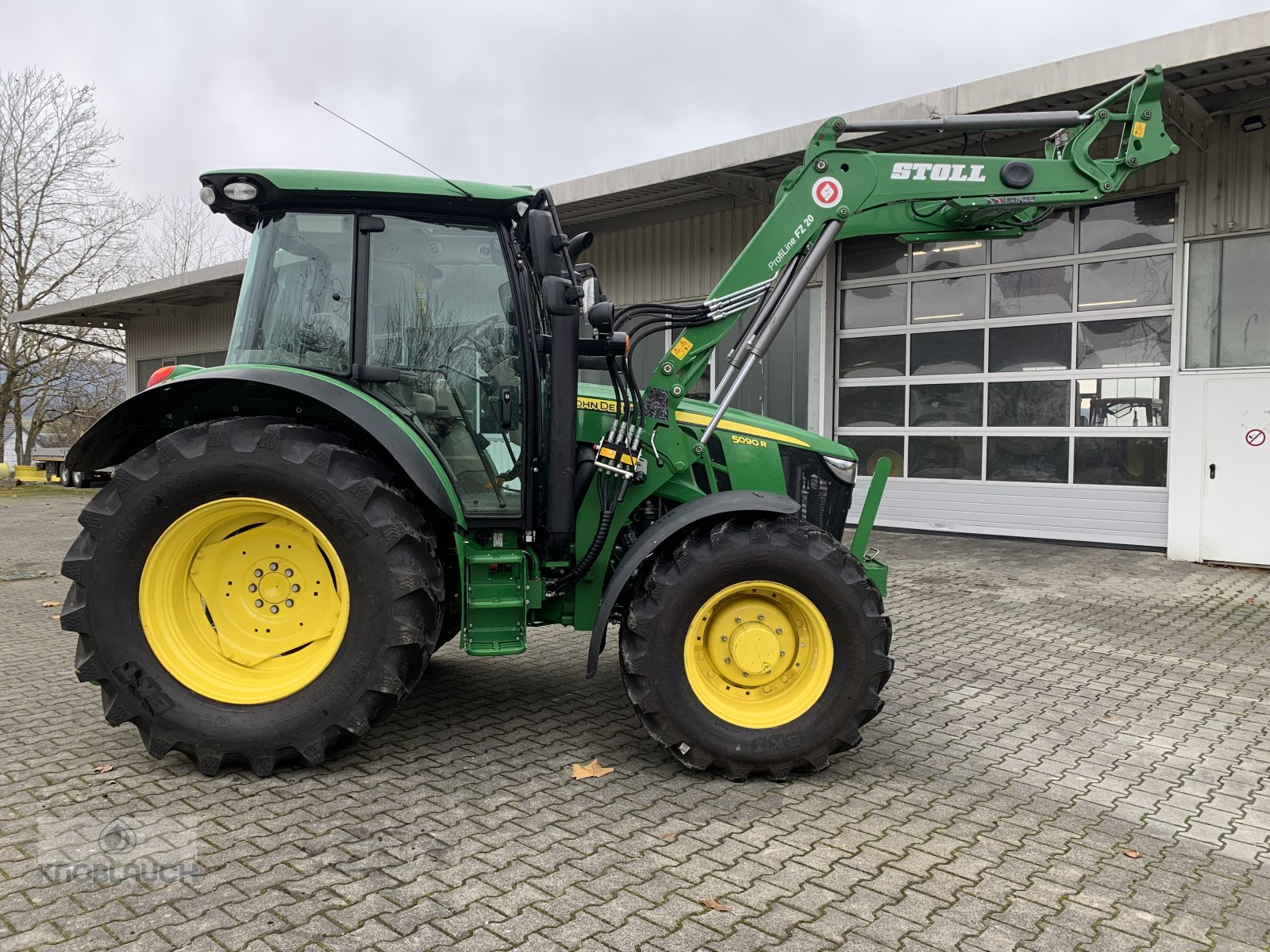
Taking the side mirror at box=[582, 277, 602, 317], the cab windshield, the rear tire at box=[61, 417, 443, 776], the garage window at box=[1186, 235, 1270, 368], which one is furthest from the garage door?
the rear tire at box=[61, 417, 443, 776]

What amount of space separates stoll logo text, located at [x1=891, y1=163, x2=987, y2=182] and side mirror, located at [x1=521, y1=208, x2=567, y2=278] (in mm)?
1674

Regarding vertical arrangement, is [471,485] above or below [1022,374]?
below

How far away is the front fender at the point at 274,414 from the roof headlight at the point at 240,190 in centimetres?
72

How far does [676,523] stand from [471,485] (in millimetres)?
952

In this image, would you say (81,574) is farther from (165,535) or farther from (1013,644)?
(1013,644)

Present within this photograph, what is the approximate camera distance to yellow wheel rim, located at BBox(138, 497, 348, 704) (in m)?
3.78

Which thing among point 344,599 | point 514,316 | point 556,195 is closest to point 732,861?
point 344,599

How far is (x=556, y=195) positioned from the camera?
42.5 feet

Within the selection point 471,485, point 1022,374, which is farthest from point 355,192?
point 1022,374

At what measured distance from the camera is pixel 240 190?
3820mm

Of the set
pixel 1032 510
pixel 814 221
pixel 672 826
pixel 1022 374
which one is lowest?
pixel 672 826

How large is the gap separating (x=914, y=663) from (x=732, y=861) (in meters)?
3.17

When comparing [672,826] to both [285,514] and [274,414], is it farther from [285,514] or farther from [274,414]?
[274,414]

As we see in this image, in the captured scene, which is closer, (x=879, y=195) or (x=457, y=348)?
(x=457, y=348)
